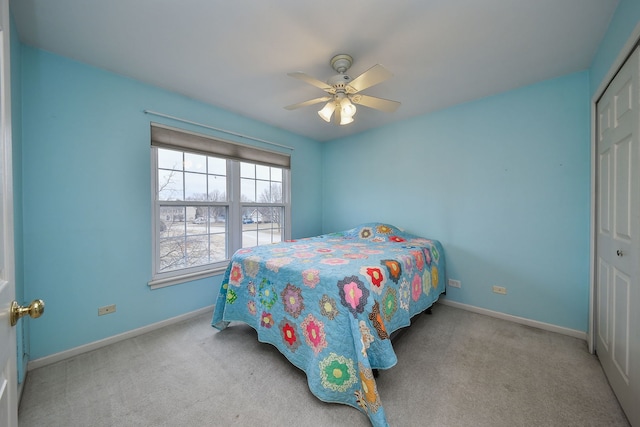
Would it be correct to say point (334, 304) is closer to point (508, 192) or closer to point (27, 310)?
point (27, 310)

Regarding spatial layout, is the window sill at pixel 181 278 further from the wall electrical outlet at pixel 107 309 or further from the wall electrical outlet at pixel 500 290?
the wall electrical outlet at pixel 500 290

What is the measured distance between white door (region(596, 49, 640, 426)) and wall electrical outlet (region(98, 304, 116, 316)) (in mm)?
3536

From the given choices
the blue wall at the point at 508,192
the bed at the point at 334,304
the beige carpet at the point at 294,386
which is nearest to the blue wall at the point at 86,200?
the beige carpet at the point at 294,386

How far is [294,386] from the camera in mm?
1607

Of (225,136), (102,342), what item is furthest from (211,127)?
(102,342)

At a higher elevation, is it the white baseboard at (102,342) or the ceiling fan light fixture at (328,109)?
the ceiling fan light fixture at (328,109)

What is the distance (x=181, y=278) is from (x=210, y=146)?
147 centimetres

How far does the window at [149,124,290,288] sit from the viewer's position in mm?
2477

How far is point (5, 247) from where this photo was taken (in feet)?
2.33

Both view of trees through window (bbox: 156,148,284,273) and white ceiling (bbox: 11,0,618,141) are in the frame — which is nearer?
white ceiling (bbox: 11,0,618,141)

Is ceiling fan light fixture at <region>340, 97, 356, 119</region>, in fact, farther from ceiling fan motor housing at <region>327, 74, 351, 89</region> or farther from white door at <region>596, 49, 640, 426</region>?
white door at <region>596, 49, 640, 426</region>

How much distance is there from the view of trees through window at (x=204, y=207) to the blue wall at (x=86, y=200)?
20 cm

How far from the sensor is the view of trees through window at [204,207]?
99.7 inches

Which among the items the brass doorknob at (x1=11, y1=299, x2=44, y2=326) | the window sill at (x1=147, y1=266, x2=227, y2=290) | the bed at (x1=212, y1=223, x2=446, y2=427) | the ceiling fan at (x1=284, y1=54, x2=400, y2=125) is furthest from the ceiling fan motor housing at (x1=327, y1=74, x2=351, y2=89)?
the window sill at (x1=147, y1=266, x2=227, y2=290)
